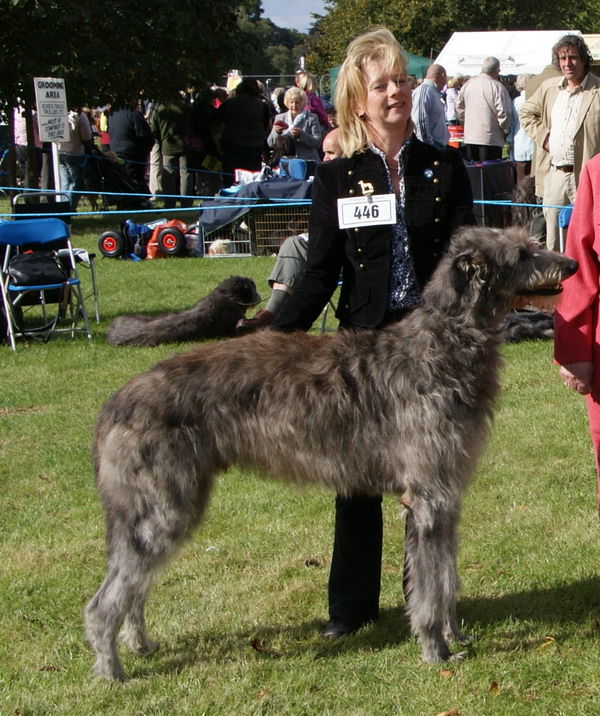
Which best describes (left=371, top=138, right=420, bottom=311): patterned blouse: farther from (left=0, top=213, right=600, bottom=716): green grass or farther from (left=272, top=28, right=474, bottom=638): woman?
(left=0, top=213, right=600, bottom=716): green grass

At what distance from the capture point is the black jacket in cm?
389

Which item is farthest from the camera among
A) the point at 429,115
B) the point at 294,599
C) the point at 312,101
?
the point at 312,101

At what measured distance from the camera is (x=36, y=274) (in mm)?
9594

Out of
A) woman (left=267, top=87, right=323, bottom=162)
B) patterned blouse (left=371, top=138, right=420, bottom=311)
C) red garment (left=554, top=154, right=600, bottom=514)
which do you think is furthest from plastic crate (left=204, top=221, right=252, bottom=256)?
red garment (left=554, top=154, right=600, bottom=514)

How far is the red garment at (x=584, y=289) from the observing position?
3684mm

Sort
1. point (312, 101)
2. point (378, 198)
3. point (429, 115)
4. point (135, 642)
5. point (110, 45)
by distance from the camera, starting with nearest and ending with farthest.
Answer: point (378, 198) → point (135, 642) → point (429, 115) → point (312, 101) → point (110, 45)

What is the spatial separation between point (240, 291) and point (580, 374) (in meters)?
6.19

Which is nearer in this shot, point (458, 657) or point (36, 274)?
point (458, 657)

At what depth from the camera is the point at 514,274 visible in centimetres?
365

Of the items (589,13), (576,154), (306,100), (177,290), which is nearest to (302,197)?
(177,290)

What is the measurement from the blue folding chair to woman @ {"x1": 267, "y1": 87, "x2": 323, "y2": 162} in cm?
627

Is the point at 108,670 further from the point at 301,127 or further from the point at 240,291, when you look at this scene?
the point at 301,127

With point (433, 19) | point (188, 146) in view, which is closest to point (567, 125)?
point (188, 146)

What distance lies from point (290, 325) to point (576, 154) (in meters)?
6.47
